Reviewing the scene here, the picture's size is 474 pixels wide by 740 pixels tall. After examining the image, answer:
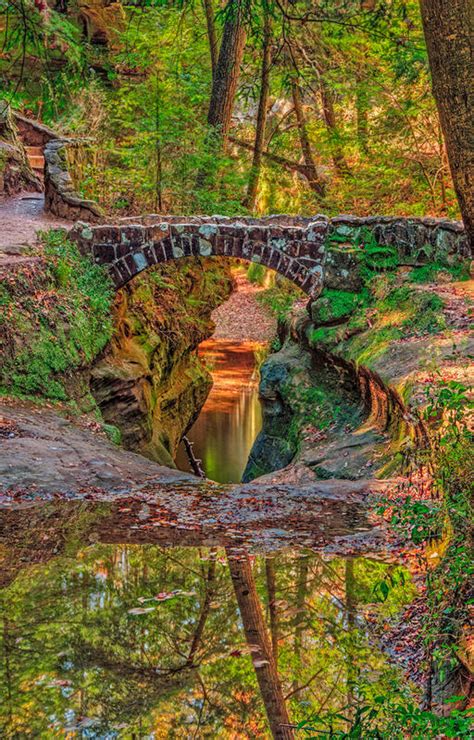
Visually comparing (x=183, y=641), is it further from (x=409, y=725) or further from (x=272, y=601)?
(x=409, y=725)

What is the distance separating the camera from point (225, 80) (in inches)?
749

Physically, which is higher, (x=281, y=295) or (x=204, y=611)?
(x=281, y=295)

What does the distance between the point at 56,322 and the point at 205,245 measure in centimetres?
305

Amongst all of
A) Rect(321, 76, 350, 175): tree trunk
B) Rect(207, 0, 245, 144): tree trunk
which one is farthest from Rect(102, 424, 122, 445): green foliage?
Rect(321, 76, 350, 175): tree trunk

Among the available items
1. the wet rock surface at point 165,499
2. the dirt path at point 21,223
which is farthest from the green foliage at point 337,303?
the wet rock surface at point 165,499

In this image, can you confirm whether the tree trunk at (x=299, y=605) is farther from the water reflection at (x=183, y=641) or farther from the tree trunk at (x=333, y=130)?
the tree trunk at (x=333, y=130)

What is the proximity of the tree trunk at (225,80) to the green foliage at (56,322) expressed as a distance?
6026 mm

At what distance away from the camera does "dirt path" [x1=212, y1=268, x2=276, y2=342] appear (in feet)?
105

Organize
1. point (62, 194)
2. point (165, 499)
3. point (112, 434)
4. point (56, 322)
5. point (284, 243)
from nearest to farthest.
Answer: point (165, 499) → point (112, 434) → point (56, 322) → point (284, 243) → point (62, 194)

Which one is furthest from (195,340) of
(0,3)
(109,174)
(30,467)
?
(0,3)

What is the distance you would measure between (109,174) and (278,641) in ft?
48.5

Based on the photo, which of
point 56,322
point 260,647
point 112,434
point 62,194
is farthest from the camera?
point 62,194

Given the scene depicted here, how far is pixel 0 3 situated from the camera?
677 cm

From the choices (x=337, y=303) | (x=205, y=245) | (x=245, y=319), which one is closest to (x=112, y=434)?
(x=205, y=245)
